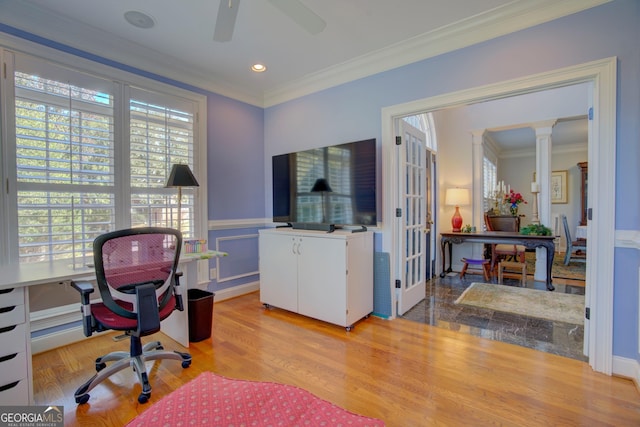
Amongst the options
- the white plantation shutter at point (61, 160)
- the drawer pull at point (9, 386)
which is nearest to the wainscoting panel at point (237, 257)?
the white plantation shutter at point (61, 160)

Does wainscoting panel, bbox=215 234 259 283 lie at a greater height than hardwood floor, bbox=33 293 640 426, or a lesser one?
greater

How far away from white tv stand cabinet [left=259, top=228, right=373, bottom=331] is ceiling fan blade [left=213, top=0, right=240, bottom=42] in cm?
175

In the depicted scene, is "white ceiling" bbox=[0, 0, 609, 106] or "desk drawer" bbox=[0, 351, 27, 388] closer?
"desk drawer" bbox=[0, 351, 27, 388]

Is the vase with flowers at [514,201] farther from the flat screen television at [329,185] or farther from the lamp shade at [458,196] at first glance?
the flat screen television at [329,185]

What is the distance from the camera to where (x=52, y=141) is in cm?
236

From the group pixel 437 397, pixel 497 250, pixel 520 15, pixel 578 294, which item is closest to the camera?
pixel 437 397

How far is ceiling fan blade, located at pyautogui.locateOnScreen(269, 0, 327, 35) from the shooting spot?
154 centimetres

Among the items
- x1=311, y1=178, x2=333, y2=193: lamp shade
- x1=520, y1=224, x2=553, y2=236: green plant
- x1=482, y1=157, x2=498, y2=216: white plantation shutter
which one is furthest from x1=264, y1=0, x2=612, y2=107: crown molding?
Answer: x1=482, y1=157, x2=498, y2=216: white plantation shutter

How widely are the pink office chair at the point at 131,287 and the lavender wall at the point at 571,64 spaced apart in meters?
2.26

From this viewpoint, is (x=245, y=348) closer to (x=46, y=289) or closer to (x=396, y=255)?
(x=46, y=289)

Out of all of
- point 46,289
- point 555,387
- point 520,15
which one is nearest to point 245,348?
point 46,289

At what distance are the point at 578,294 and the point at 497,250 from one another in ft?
3.75

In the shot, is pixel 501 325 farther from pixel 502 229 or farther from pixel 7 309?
pixel 7 309

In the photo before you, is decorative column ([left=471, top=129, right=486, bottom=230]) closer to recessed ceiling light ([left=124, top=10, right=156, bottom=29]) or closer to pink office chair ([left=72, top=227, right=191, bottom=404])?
pink office chair ([left=72, top=227, right=191, bottom=404])
